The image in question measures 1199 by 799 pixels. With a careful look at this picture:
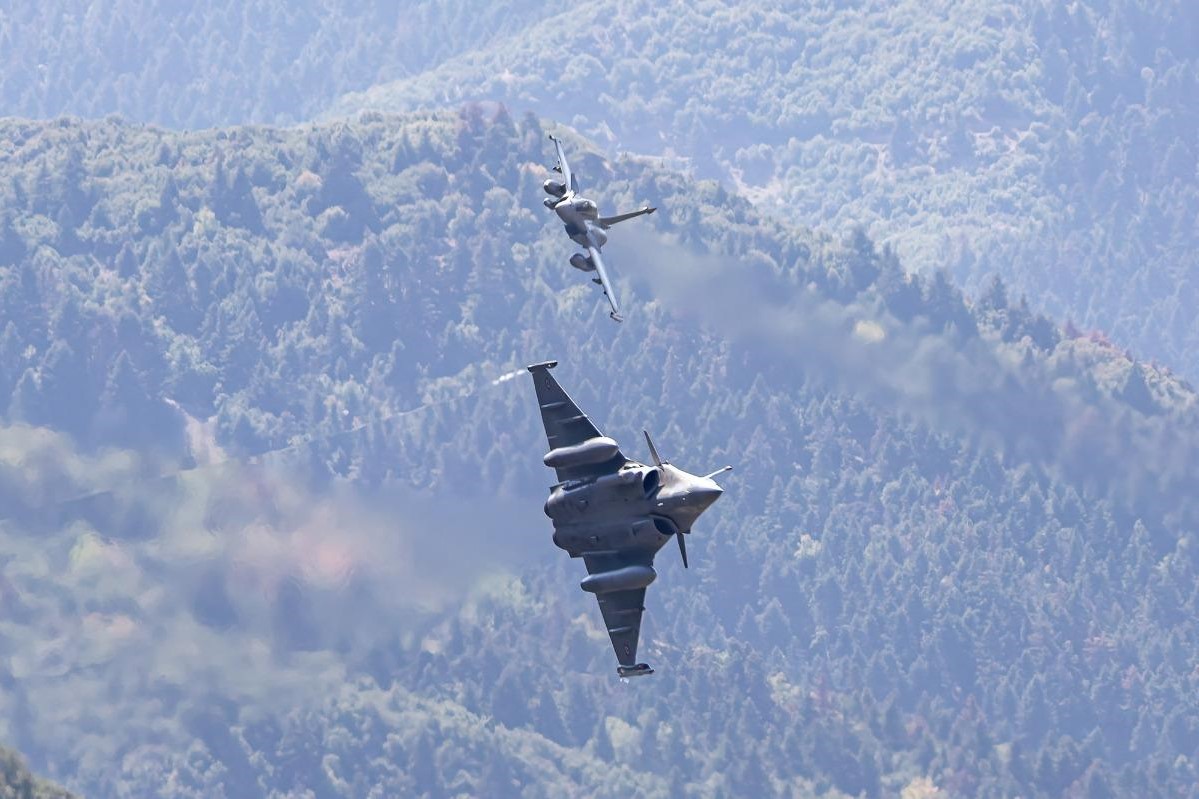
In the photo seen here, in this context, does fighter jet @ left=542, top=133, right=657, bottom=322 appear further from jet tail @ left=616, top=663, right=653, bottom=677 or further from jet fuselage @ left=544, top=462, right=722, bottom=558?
jet tail @ left=616, top=663, right=653, bottom=677

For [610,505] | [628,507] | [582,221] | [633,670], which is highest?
[582,221]

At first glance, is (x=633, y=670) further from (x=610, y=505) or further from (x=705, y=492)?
(x=705, y=492)

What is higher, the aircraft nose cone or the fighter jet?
the fighter jet

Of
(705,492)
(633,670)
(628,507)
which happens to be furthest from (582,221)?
(633,670)

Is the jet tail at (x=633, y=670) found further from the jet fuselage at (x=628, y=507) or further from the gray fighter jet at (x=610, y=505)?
the jet fuselage at (x=628, y=507)

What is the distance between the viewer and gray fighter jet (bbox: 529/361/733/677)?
114 metres

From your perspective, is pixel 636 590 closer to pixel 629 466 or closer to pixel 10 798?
pixel 629 466

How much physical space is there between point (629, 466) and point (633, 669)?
270 inches

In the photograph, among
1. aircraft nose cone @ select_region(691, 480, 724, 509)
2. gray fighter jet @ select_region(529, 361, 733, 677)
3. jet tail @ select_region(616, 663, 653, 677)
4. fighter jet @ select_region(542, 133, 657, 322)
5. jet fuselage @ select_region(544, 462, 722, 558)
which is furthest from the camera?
fighter jet @ select_region(542, 133, 657, 322)

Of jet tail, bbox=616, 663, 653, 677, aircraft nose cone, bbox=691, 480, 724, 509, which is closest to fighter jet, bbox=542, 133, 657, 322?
aircraft nose cone, bbox=691, 480, 724, 509

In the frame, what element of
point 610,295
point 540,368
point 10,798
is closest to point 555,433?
point 540,368

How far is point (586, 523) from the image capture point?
11500 centimetres

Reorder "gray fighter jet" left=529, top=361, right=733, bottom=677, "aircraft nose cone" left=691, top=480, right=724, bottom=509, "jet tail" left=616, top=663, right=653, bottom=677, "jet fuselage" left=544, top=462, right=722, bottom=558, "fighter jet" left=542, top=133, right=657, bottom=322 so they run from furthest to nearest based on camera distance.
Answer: "fighter jet" left=542, top=133, right=657, bottom=322 → "gray fighter jet" left=529, top=361, right=733, bottom=677 → "jet fuselage" left=544, top=462, right=722, bottom=558 → "aircraft nose cone" left=691, top=480, right=724, bottom=509 → "jet tail" left=616, top=663, right=653, bottom=677

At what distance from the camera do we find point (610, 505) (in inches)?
4505
